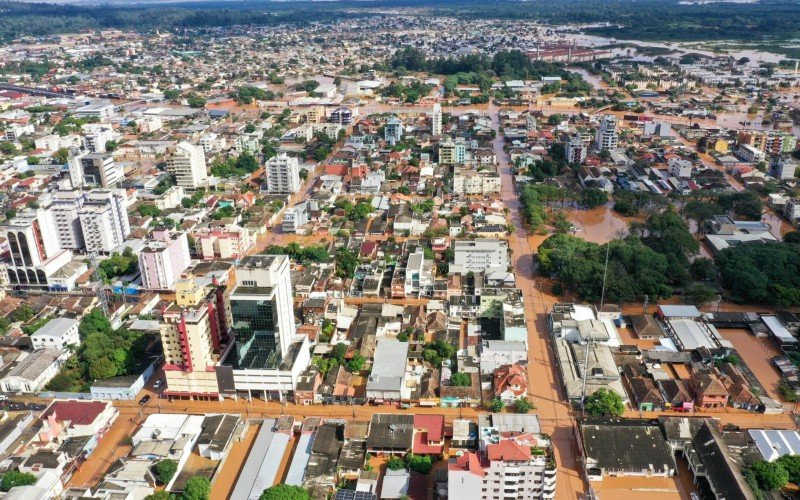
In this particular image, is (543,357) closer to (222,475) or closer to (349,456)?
(349,456)

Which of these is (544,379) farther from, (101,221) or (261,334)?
(101,221)

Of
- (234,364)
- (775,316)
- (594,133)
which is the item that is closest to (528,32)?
(594,133)

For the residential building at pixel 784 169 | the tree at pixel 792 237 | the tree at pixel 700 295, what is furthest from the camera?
the residential building at pixel 784 169

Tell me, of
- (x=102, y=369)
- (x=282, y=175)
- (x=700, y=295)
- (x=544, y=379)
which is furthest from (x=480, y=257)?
(x=282, y=175)

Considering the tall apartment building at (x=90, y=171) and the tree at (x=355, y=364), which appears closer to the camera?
the tree at (x=355, y=364)

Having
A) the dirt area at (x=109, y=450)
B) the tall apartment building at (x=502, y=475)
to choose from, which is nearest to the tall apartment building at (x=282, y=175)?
the dirt area at (x=109, y=450)

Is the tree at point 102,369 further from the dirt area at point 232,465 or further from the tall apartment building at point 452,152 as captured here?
the tall apartment building at point 452,152

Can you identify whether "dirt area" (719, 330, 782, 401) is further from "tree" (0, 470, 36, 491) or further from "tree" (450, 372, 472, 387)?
"tree" (0, 470, 36, 491)
